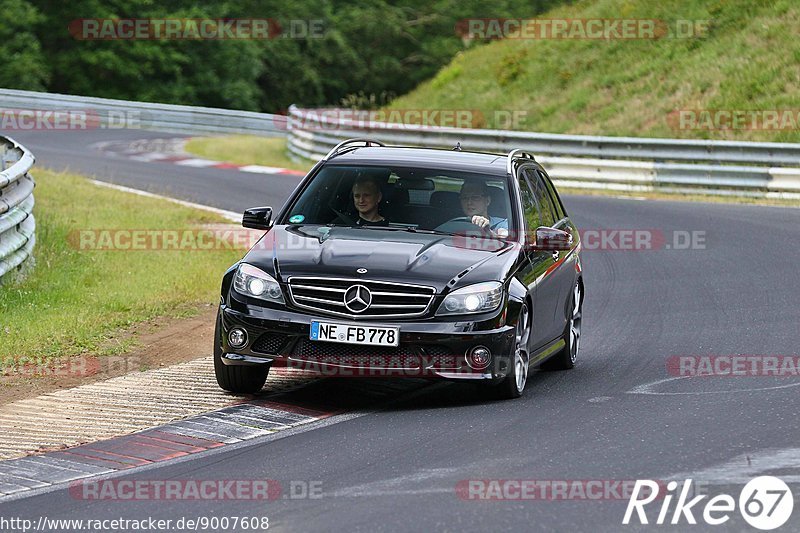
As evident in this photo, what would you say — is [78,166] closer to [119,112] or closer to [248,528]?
[119,112]

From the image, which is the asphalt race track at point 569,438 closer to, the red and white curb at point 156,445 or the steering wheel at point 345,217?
the red and white curb at point 156,445

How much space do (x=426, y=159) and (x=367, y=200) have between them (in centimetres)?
60

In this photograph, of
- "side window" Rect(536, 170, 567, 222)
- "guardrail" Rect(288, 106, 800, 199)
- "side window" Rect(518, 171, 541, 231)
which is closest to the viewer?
"side window" Rect(518, 171, 541, 231)

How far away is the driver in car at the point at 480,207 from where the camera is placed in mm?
9867

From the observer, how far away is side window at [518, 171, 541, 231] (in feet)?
33.3

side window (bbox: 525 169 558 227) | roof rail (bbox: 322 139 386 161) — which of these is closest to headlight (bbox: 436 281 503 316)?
side window (bbox: 525 169 558 227)

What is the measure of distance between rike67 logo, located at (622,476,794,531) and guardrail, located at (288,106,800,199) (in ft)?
59.9

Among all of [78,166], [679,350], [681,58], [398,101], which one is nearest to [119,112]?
[398,101]

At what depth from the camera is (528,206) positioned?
10375mm

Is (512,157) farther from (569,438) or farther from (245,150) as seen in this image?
(245,150)

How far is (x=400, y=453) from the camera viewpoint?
7.56m

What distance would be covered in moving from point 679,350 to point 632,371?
3.27 feet

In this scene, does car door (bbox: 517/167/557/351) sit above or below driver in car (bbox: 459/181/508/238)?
below

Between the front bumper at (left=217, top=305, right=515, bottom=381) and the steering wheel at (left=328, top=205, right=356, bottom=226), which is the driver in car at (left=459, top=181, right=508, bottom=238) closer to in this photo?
the steering wheel at (left=328, top=205, right=356, bottom=226)
